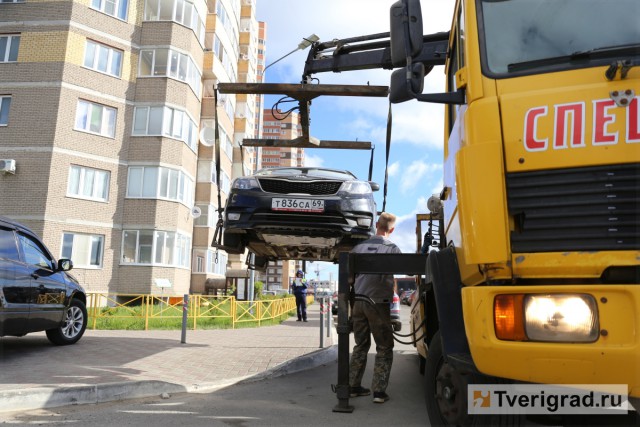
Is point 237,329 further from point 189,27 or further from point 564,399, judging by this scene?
point 189,27

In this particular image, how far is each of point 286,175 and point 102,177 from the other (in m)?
17.6

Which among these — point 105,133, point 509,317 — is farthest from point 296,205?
point 105,133

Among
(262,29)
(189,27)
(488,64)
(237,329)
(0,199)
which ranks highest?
(262,29)

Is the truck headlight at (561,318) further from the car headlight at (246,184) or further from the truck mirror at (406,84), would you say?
the car headlight at (246,184)

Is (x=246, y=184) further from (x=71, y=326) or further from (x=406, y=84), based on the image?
(x=71, y=326)

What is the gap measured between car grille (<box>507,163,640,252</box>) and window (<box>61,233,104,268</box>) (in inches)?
809

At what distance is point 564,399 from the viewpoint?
2.60 m

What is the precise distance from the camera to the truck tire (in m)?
2.90

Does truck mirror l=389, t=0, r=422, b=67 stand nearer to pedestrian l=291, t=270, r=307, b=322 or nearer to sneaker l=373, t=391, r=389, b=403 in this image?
sneaker l=373, t=391, r=389, b=403

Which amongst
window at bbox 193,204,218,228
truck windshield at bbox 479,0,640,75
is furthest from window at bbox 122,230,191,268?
truck windshield at bbox 479,0,640,75

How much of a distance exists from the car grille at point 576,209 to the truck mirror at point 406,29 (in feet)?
3.57

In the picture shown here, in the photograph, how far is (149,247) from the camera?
21531 millimetres

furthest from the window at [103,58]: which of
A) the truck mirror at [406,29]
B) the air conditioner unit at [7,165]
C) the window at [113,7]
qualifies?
the truck mirror at [406,29]

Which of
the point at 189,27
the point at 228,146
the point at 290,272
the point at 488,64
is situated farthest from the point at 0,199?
the point at 290,272
